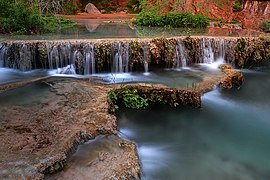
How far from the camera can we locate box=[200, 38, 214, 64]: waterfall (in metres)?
10.8

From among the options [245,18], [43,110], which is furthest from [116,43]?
[245,18]

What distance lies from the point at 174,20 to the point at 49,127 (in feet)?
38.1

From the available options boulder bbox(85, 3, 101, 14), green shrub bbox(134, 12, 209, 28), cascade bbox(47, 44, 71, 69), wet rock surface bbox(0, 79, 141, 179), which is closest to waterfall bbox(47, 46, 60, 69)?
cascade bbox(47, 44, 71, 69)

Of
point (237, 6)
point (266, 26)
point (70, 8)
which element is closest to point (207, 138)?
point (266, 26)

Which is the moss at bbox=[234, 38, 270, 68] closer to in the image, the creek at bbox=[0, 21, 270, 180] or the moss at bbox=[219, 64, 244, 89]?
the creek at bbox=[0, 21, 270, 180]

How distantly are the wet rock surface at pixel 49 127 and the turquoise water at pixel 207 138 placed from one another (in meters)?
0.67

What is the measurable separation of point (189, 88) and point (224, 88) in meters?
1.22

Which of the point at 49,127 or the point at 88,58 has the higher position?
the point at 88,58

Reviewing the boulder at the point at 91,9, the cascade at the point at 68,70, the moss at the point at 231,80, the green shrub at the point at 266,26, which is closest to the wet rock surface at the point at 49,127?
the cascade at the point at 68,70

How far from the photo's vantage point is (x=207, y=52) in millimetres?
10875

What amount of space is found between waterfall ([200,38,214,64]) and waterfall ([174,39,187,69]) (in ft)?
2.66

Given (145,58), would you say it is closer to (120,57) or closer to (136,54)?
(136,54)

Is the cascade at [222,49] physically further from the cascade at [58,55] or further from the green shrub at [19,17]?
the green shrub at [19,17]

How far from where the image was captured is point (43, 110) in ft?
19.4
